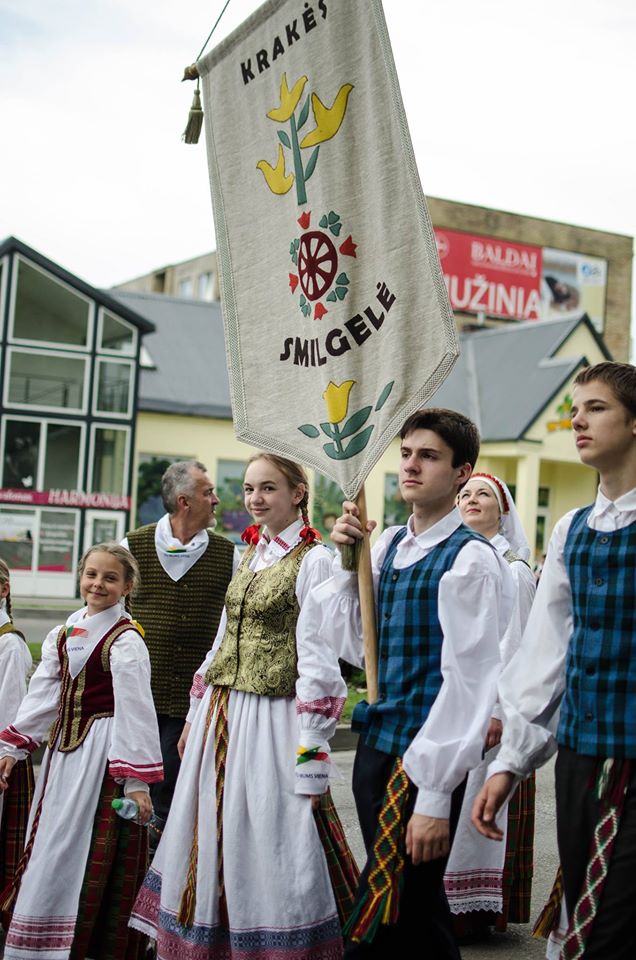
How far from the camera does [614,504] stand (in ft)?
10.5

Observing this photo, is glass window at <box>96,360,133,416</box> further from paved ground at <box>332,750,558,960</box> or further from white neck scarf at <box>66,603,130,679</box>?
white neck scarf at <box>66,603,130,679</box>

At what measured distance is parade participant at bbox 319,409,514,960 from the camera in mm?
3414

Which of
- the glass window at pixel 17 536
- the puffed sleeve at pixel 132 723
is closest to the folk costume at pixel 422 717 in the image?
the puffed sleeve at pixel 132 723

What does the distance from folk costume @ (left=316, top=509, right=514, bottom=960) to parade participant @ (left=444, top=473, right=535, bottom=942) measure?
1.28m

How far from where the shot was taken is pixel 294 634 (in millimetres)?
4535

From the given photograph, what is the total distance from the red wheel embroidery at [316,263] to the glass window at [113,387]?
2682 cm

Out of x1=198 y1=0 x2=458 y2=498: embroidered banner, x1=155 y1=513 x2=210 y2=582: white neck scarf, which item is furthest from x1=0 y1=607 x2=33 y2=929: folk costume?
x1=198 y1=0 x2=458 y2=498: embroidered banner

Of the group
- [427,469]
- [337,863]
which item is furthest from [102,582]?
[427,469]

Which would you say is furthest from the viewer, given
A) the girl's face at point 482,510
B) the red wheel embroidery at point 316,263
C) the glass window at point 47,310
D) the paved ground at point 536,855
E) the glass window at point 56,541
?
the glass window at point 47,310

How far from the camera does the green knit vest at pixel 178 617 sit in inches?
229

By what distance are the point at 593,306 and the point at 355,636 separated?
51610mm

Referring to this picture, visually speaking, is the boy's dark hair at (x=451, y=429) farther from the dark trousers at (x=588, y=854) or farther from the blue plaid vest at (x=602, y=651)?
the dark trousers at (x=588, y=854)

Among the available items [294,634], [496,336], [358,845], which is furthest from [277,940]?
[496,336]

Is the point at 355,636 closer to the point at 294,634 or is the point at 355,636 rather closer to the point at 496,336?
the point at 294,634
